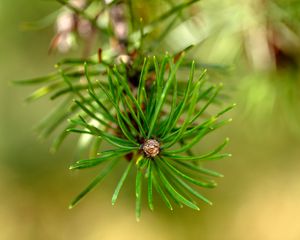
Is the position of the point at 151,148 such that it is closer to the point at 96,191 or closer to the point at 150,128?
the point at 150,128

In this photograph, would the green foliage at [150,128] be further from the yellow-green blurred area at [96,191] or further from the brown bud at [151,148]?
the yellow-green blurred area at [96,191]

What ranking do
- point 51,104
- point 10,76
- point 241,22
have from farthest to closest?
point 51,104, point 10,76, point 241,22

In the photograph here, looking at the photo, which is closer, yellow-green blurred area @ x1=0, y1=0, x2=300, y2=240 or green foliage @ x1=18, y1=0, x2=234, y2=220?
green foliage @ x1=18, y1=0, x2=234, y2=220

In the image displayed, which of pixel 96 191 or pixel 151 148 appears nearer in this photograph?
pixel 151 148

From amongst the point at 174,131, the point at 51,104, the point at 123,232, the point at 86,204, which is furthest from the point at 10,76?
the point at 174,131

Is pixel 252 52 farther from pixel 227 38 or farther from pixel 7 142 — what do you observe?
pixel 7 142

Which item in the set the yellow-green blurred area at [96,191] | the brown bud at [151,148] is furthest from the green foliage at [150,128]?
the yellow-green blurred area at [96,191]

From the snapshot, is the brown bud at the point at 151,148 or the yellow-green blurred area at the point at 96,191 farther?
the yellow-green blurred area at the point at 96,191

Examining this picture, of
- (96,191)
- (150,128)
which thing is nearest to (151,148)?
(150,128)

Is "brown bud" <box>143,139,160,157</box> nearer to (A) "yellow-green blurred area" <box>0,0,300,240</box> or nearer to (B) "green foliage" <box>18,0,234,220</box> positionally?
(B) "green foliage" <box>18,0,234,220</box>

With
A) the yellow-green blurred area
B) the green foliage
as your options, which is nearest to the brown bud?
the green foliage

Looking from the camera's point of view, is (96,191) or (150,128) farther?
(96,191)
